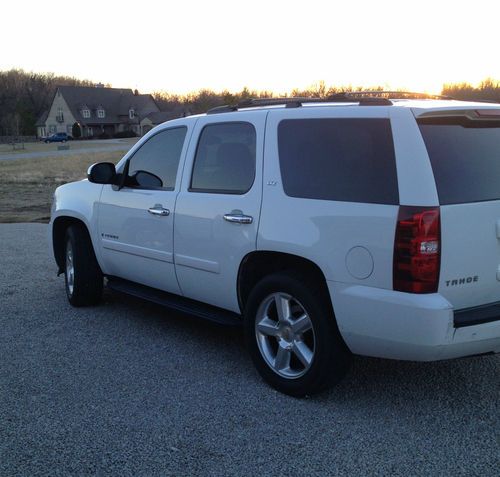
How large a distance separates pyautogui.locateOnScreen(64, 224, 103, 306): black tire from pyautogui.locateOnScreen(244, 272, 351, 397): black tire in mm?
2424

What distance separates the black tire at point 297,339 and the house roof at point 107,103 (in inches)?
3696

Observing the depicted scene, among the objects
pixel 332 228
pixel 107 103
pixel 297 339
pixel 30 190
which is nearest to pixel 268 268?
pixel 297 339

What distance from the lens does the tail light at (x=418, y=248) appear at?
327cm

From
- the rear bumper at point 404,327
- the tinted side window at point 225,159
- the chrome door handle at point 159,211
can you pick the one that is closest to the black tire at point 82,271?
the chrome door handle at point 159,211

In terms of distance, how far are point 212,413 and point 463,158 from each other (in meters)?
2.17

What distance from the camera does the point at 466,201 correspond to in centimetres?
341

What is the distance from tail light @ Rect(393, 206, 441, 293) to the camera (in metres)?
3.27

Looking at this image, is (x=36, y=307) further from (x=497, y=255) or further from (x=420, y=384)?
(x=497, y=255)

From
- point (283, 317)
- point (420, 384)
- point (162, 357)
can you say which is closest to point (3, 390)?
point (162, 357)

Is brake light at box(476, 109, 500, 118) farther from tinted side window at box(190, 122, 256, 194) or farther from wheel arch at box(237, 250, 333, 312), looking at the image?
tinted side window at box(190, 122, 256, 194)

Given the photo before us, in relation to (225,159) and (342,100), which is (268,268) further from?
(342,100)

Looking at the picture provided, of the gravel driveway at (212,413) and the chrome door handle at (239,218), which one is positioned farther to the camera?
the chrome door handle at (239,218)

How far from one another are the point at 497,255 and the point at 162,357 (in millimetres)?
2650

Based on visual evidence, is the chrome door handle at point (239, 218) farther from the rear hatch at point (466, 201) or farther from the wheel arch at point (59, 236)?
the wheel arch at point (59, 236)
